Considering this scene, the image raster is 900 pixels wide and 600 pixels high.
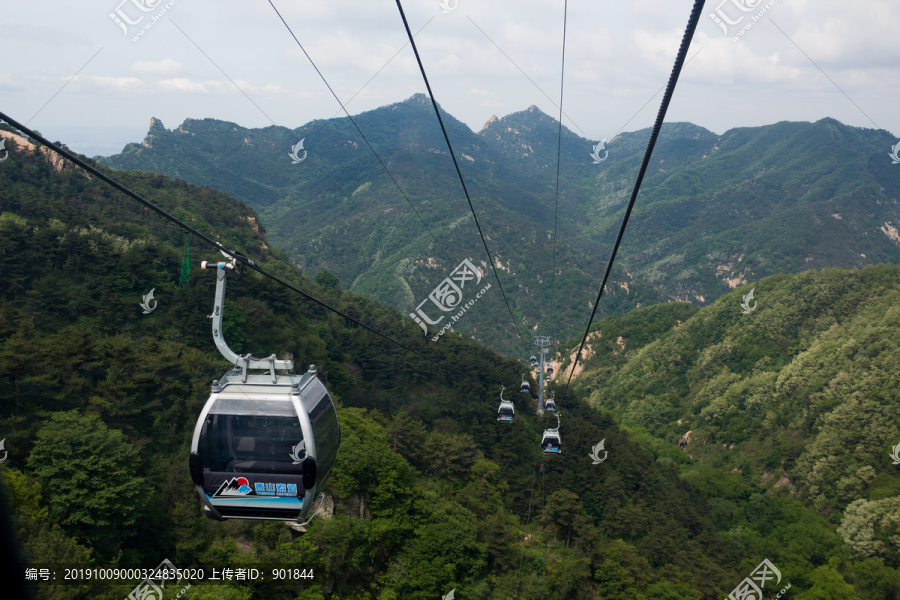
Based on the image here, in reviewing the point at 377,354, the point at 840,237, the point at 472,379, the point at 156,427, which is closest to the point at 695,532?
the point at 472,379

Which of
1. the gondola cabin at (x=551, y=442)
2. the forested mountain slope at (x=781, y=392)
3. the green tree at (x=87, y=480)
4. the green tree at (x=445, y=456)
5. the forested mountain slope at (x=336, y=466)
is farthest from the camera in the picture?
the forested mountain slope at (x=781, y=392)

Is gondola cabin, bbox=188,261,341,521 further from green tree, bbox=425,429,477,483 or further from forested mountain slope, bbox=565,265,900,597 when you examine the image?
forested mountain slope, bbox=565,265,900,597

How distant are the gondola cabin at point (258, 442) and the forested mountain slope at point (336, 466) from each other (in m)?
8.89

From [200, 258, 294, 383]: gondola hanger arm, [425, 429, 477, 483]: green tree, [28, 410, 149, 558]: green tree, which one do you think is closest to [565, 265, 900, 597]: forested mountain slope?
[425, 429, 477, 483]: green tree

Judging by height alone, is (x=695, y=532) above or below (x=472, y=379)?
below

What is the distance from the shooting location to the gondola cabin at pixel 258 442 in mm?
7602

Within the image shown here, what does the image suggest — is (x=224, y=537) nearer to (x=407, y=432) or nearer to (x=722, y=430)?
(x=407, y=432)

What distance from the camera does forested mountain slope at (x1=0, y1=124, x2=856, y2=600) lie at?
56.2 feet

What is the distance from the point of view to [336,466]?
915 inches

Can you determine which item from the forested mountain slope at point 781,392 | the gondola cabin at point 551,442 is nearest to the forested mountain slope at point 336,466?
the forested mountain slope at point 781,392

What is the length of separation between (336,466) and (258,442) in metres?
16.5

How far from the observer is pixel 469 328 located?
11812 centimetres

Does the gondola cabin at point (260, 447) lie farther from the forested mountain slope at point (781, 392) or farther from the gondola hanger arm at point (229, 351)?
the forested mountain slope at point (781, 392)

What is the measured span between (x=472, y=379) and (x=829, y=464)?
3774 centimetres
